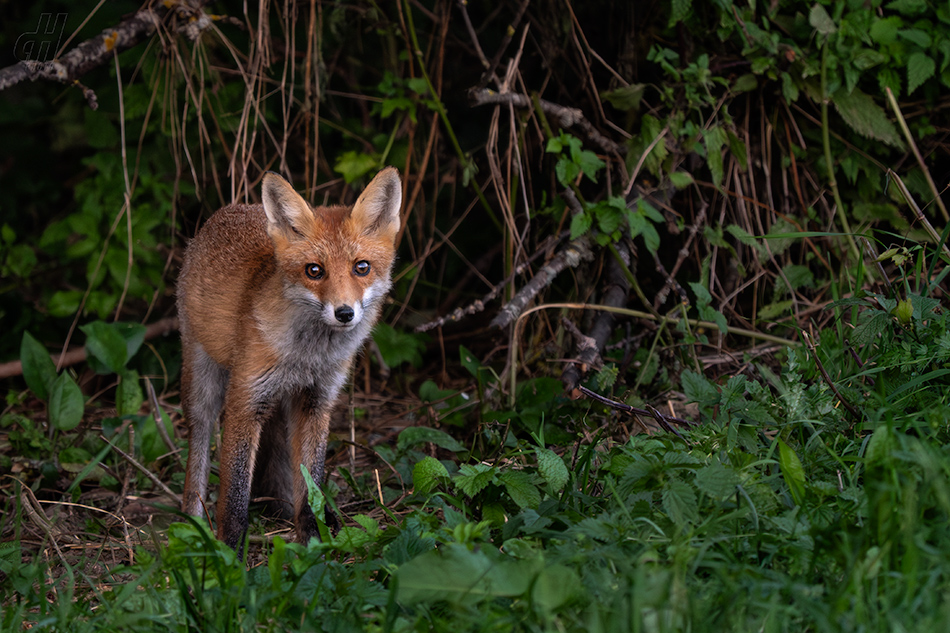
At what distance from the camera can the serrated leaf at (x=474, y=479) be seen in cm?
262

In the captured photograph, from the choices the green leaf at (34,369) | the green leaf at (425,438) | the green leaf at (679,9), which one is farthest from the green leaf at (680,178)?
the green leaf at (34,369)

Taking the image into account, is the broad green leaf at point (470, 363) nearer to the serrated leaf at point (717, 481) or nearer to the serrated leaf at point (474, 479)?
the serrated leaf at point (474, 479)

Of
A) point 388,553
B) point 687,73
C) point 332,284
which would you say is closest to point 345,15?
point 687,73

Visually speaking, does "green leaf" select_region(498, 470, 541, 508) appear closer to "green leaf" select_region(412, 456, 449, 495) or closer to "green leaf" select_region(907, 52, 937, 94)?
"green leaf" select_region(412, 456, 449, 495)

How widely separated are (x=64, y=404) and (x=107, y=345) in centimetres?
44

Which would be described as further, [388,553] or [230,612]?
[388,553]

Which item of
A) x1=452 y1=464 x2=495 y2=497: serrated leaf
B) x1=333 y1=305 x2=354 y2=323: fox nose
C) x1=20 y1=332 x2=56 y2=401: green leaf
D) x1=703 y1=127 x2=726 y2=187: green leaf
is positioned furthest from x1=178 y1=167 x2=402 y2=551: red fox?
x1=703 y1=127 x2=726 y2=187: green leaf

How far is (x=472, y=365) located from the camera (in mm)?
4262

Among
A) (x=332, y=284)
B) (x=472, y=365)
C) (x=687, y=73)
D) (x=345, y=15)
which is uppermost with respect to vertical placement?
(x=345, y=15)

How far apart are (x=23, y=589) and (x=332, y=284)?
144cm

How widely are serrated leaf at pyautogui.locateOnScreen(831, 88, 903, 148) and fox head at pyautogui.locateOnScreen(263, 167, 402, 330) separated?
98.7 inches

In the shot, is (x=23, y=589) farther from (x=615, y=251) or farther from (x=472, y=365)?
(x=615, y=251)

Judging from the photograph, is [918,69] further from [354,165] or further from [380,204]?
[354,165]

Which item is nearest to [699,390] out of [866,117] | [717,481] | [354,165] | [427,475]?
[717,481]
